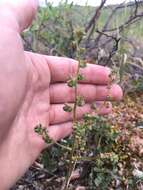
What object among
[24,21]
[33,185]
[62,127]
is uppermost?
[24,21]

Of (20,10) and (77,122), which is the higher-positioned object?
(20,10)

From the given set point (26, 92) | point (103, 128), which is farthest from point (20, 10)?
point (103, 128)

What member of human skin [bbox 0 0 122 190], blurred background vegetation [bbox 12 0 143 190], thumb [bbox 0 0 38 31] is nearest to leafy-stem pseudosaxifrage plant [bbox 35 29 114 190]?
blurred background vegetation [bbox 12 0 143 190]

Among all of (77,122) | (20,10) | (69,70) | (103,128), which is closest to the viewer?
(77,122)

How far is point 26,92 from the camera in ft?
7.92

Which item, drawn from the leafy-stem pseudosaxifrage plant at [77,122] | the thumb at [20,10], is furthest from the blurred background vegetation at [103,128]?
the thumb at [20,10]

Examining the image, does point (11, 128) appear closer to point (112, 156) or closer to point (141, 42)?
point (112, 156)

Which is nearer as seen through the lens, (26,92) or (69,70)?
(26,92)

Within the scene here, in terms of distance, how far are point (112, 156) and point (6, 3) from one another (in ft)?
2.51

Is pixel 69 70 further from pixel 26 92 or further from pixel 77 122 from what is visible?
pixel 77 122

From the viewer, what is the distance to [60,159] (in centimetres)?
243

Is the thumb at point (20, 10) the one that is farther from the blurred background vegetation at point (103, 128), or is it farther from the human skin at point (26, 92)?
the blurred background vegetation at point (103, 128)

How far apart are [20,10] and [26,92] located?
329 millimetres

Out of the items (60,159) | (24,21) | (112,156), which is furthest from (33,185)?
(24,21)
